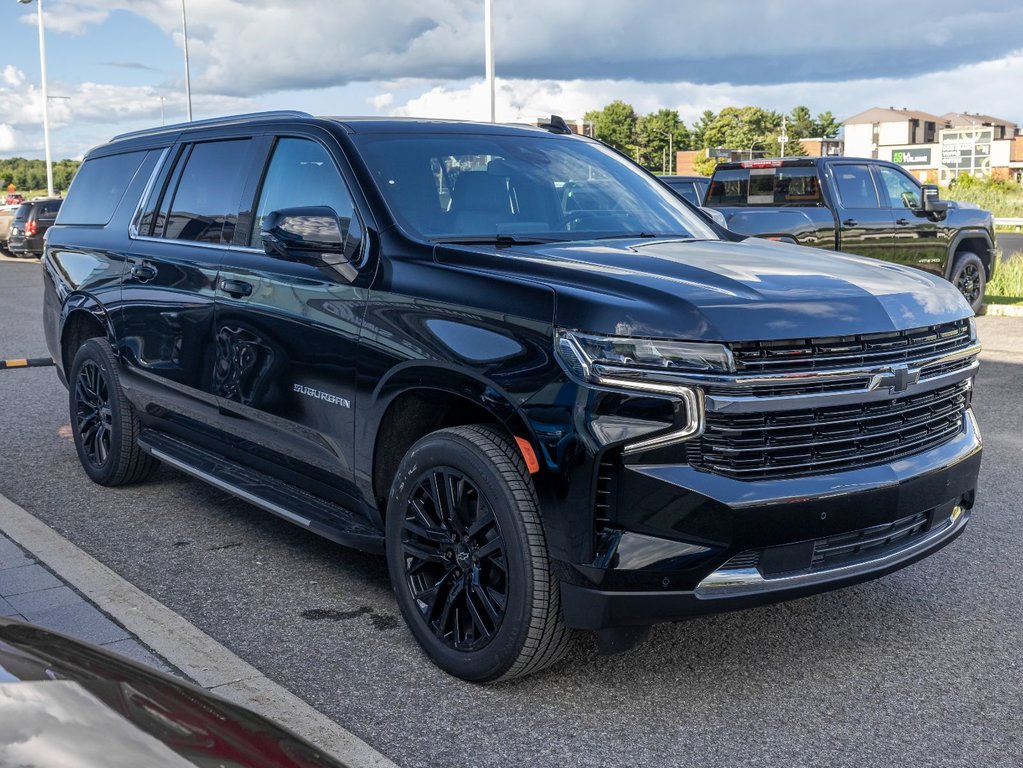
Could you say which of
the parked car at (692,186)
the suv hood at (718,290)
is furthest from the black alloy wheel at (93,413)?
the parked car at (692,186)

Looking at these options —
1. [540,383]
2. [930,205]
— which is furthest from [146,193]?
[930,205]

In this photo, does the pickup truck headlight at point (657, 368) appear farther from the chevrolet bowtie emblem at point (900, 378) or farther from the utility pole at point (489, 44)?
the utility pole at point (489, 44)

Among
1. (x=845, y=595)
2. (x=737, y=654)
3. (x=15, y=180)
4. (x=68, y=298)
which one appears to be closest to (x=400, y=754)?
(x=737, y=654)

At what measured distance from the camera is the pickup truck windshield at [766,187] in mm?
14266

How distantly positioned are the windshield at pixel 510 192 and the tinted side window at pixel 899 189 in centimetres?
989

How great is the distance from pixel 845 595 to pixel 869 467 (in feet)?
3.97

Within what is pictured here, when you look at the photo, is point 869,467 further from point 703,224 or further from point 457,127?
point 457,127

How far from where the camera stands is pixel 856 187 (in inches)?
559

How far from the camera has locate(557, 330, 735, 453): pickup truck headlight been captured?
338cm

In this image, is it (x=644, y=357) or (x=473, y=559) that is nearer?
(x=644, y=357)

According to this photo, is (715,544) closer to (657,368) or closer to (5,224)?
(657,368)

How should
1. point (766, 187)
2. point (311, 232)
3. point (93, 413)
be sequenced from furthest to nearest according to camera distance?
1. point (766, 187)
2. point (93, 413)
3. point (311, 232)

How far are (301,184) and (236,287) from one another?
0.52 meters

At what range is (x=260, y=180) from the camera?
5.19 meters
